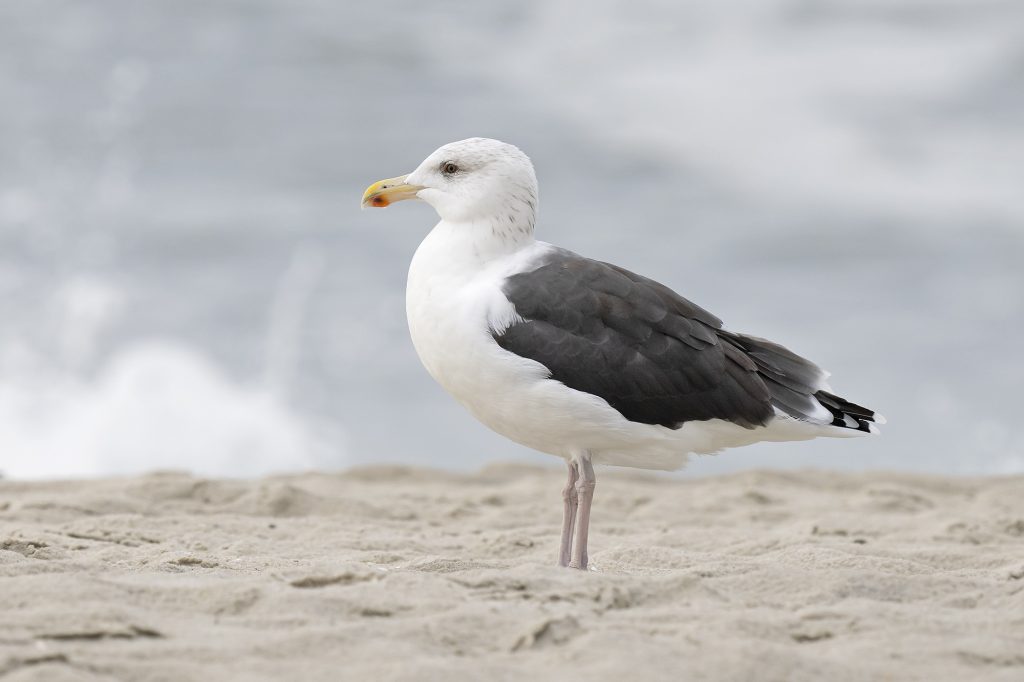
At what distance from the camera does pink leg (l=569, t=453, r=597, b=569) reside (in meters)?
5.39

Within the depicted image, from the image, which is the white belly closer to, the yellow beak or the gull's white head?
the gull's white head

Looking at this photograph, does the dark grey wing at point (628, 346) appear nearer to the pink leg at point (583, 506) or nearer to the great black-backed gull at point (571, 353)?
the great black-backed gull at point (571, 353)

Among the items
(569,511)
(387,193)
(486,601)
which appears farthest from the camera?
(387,193)

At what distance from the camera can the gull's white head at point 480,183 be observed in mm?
5758

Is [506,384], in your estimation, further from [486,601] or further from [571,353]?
[486,601]

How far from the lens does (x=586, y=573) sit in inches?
172

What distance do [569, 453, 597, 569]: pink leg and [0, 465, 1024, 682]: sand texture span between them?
10cm

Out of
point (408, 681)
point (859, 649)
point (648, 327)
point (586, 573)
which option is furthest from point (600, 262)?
point (408, 681)

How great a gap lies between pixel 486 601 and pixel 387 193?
2547 mm

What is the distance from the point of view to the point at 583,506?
217 inches

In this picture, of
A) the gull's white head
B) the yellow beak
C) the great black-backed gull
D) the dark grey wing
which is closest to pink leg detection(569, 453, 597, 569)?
the great black-backed gull

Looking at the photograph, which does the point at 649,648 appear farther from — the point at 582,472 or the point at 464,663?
the point at 582,472

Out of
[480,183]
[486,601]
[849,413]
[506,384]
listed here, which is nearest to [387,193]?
[480,183]

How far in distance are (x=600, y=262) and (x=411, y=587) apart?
205cm
